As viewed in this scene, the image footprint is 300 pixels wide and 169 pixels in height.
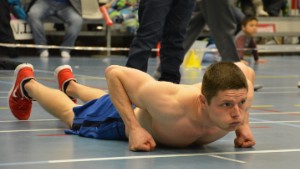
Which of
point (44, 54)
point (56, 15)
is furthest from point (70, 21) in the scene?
point (44, 54)

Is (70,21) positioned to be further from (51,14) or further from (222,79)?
(222,79)

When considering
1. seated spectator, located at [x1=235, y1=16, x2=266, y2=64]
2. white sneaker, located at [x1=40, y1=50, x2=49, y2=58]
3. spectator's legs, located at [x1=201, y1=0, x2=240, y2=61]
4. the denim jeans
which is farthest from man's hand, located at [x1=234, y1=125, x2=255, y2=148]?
white sneaker, located at [x1=40, y1=50, x2=49, y2=58]

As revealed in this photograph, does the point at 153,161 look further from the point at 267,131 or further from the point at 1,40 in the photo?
the point at 1,40

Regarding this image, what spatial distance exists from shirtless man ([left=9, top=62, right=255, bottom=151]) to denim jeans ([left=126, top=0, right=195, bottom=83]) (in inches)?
42.9

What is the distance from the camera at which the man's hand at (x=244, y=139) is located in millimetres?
3586

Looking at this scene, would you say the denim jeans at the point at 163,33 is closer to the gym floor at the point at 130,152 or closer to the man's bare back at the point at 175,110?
the gym floor at the point at 130,152

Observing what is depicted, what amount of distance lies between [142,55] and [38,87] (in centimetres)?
100

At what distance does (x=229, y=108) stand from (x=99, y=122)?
2.93ft

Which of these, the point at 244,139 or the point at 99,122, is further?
the point at 99,122

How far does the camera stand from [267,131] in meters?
4.20

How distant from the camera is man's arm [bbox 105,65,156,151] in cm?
344

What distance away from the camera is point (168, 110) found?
11.1 feet

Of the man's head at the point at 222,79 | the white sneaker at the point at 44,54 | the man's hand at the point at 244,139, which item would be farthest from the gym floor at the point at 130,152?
the white sneaker at the point at 44,54

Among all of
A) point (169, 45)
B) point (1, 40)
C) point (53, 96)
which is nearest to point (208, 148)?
point (53, 96)
